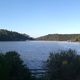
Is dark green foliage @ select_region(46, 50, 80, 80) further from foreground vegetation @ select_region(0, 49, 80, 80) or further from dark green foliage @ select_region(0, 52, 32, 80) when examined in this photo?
dark green foliage @ select_region(0, 52, 32, 80)

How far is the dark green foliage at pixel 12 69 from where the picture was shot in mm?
15555

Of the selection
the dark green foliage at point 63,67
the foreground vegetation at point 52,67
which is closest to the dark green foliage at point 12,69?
the foreground vegetation at point 52,67

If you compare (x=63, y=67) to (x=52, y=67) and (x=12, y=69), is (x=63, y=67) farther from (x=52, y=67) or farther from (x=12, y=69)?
(x=12, y=69)

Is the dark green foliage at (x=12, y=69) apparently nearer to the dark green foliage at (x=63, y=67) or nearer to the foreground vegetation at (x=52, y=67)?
the foreground vegetation at (x=52, y=67)

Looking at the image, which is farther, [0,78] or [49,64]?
[49,64]

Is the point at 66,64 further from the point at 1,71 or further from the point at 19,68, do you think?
the point at 1,71

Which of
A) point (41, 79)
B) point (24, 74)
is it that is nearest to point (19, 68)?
point (24, 74)

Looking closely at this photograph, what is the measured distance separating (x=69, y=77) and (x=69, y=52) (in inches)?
96.1

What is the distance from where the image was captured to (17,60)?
58.1ft

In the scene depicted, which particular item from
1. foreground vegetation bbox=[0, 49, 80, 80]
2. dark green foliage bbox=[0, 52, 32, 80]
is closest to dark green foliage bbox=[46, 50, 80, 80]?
foreground vegetation bbox=[0, 49, 80, 80]

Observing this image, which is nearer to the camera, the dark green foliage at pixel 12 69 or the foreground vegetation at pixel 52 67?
the dark green foliage at pixel 12 69

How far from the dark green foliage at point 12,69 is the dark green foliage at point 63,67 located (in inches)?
58.5

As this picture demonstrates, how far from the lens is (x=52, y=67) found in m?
17.3

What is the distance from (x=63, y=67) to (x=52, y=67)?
792mm
